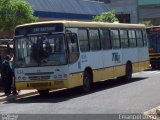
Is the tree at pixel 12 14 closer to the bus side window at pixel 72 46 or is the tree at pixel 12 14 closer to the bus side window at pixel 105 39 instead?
the bus side window at pixel 105 39

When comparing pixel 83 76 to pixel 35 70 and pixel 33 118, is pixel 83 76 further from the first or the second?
pixel 33 118

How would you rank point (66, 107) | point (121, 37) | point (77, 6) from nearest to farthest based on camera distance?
1. point (66, 107)
2. point (121, 37)
3. point (77, 6)

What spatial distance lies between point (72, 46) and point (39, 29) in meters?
1.38

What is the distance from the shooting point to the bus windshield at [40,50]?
18.1 metres

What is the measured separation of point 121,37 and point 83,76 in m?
5.00

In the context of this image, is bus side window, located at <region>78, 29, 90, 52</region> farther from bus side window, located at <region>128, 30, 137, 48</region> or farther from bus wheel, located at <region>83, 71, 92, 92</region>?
bus side window, located at <region>128, 30, 137, 48</region>

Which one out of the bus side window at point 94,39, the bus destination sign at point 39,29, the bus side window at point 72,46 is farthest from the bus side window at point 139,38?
the bus destination sign at point 39,29

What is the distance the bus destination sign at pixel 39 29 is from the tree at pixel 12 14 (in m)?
11.1

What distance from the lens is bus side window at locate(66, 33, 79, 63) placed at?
1836 centimetres

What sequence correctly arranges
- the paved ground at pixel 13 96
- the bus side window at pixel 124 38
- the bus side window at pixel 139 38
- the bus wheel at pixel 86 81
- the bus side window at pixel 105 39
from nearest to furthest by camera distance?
the paved ground at pixel 13 96, the bus wheel at pixel 86 81, the bus side window at pixel 105 39, the bus side window at pixel 124 38, the bus side window at pixel 139 38

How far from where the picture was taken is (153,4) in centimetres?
7206

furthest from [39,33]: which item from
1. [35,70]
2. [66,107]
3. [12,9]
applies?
[12,9]

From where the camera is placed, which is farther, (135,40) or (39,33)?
(135,40)

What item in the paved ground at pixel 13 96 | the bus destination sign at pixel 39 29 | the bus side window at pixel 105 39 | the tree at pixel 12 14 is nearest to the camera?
the bus destination sign at pixel 39 29
